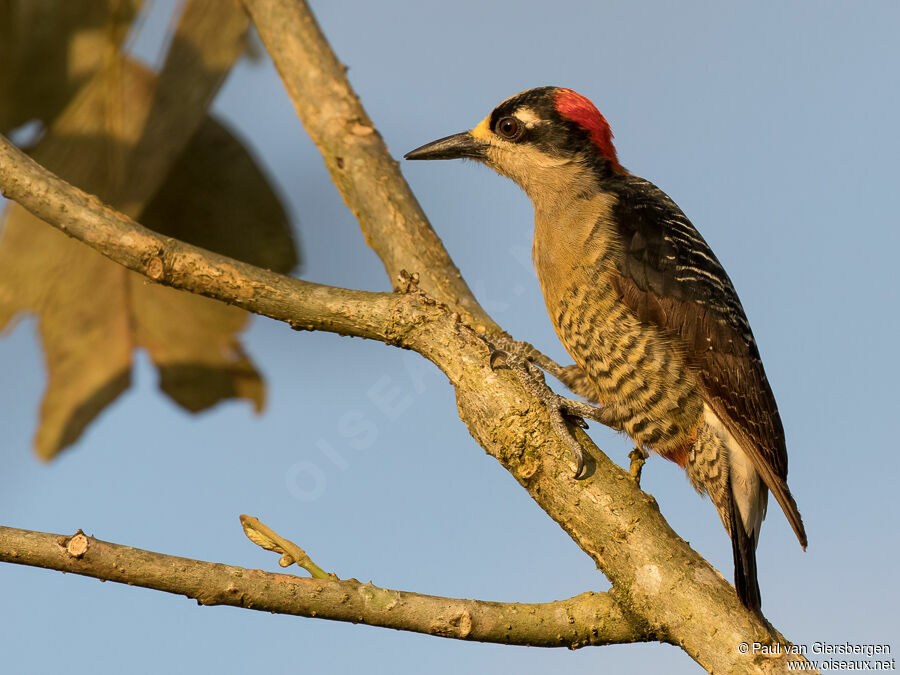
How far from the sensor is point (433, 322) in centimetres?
330

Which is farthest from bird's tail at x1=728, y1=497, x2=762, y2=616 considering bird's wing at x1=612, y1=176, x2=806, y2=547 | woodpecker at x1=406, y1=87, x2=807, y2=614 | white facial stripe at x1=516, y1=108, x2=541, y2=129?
white facial stripe at x1=516, y1=108, x2=541, y2=129

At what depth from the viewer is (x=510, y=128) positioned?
4367mm

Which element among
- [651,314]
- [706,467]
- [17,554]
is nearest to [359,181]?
[651,314]

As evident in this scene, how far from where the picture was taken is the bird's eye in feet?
14.3

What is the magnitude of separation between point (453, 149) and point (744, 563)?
2376 mm

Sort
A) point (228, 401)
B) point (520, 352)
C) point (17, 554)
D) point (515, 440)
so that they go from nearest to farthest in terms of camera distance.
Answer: point (17, 554)
point (515, 440)
point (520, 352)
point (228, 401)

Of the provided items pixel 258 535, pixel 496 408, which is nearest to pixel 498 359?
pixel 496 408

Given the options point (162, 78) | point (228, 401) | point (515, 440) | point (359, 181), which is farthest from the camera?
point (228, 401)

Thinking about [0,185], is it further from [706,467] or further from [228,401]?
[706,467]

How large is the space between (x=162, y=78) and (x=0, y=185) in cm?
161

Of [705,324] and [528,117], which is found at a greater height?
[528,117]

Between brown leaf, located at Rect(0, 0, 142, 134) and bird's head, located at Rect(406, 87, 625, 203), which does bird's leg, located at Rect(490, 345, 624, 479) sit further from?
brown leaf, located at Rect(0, 0, 142, 134)

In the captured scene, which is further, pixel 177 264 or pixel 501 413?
pixel 177 264

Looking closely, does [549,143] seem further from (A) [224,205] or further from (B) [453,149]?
(A) [224,205]
